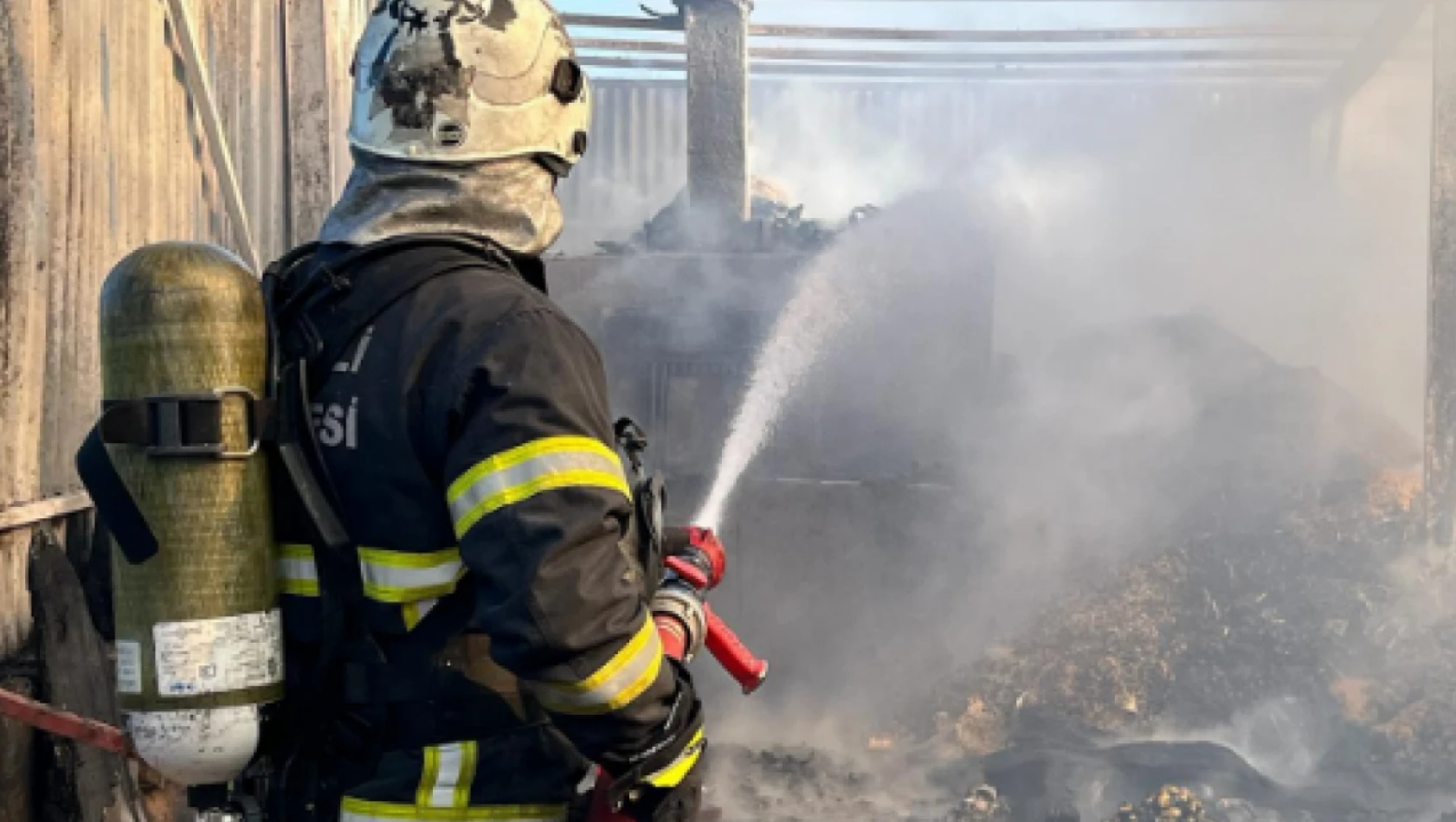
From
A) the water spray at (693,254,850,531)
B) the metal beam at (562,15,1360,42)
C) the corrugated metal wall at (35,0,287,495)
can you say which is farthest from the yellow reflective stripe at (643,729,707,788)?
the metal beam at (562,15,1360,42)

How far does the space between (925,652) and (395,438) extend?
24.9 feet

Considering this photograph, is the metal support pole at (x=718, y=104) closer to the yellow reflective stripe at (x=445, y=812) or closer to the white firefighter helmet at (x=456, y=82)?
the white firefighter helmet at (x=456, y=82)

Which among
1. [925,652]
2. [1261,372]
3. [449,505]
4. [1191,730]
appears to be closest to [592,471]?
[449,505]

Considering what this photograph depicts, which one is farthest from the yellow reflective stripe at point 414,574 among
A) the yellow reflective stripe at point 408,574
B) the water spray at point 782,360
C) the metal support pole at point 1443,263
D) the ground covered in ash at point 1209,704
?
the metal support pole at point 1443,263

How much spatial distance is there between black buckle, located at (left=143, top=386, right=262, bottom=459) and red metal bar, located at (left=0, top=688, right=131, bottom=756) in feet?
2.68

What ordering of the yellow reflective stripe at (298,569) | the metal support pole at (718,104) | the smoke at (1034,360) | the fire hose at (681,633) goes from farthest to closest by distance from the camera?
1. the metal support pole at (718,104)
2. the smoke at (1034,360)
3. the fire hose at (681,633)
4. the yellow reflective stripe at (298,569)

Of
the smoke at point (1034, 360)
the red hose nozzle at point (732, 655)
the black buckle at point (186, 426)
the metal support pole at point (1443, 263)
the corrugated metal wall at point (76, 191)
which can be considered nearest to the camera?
the black buckle at point (186, 426)

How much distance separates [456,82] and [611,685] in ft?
3.26

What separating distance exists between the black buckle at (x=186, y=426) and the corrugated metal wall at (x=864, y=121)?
43.2ft

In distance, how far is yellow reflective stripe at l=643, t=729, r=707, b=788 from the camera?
1.86 meters

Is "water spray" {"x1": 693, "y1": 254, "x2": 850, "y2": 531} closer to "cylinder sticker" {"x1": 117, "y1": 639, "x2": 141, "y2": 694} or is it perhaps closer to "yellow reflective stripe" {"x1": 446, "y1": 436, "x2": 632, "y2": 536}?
"cylinder sticker" {"x1": 117, "y1": 639, "x2": 141, "y2": 694}

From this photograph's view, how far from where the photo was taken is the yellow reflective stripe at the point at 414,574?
6.14 feet

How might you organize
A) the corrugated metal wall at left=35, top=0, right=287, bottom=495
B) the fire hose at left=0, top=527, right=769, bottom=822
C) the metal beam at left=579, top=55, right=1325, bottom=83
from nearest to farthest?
the fire hose at left=0, top=527, right=769, bottom=822, the corrugated metal wall at left=35, top=0, right=287, bottom=495, the metal beam at left=579, top=55, right=1325, bottom=83

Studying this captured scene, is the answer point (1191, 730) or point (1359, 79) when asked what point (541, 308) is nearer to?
point (1191, 730)
